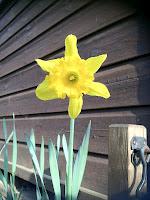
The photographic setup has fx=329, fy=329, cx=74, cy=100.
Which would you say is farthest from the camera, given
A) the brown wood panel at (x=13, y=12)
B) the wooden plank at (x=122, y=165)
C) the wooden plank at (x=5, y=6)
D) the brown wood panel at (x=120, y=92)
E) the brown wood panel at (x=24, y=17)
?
the wooden plank at (x=5, y=6)

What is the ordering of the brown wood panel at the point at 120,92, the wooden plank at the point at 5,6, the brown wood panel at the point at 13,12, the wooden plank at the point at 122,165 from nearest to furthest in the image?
the wooden plank at the point at 122,165 → the brown wood panel at the point at 120,92 → the brown wood panel at the point at 13,12 → the wooden plank at the point at 5,6

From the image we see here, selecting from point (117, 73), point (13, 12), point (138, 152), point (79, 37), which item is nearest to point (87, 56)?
point (79, 37)

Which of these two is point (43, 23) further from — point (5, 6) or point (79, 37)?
point (5, 6)

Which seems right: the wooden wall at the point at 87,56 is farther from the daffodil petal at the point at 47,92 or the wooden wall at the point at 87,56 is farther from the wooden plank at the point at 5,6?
the daffodil petal at the point at 47,92

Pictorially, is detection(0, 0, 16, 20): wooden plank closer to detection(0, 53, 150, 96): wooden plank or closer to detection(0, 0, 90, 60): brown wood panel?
detection(0, 0, 90, 60): brown wood panel

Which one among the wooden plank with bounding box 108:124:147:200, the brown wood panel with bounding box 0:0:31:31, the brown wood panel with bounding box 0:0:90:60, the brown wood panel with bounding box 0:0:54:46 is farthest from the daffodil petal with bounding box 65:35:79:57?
the brown wood panel with bounding box 0:0:31:31

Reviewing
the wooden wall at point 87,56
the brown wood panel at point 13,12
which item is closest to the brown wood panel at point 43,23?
the wooden wall at point 87,56

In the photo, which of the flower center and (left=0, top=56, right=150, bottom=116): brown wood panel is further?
(left=0, top=56, right=150, bottom=116): brown wood panel
